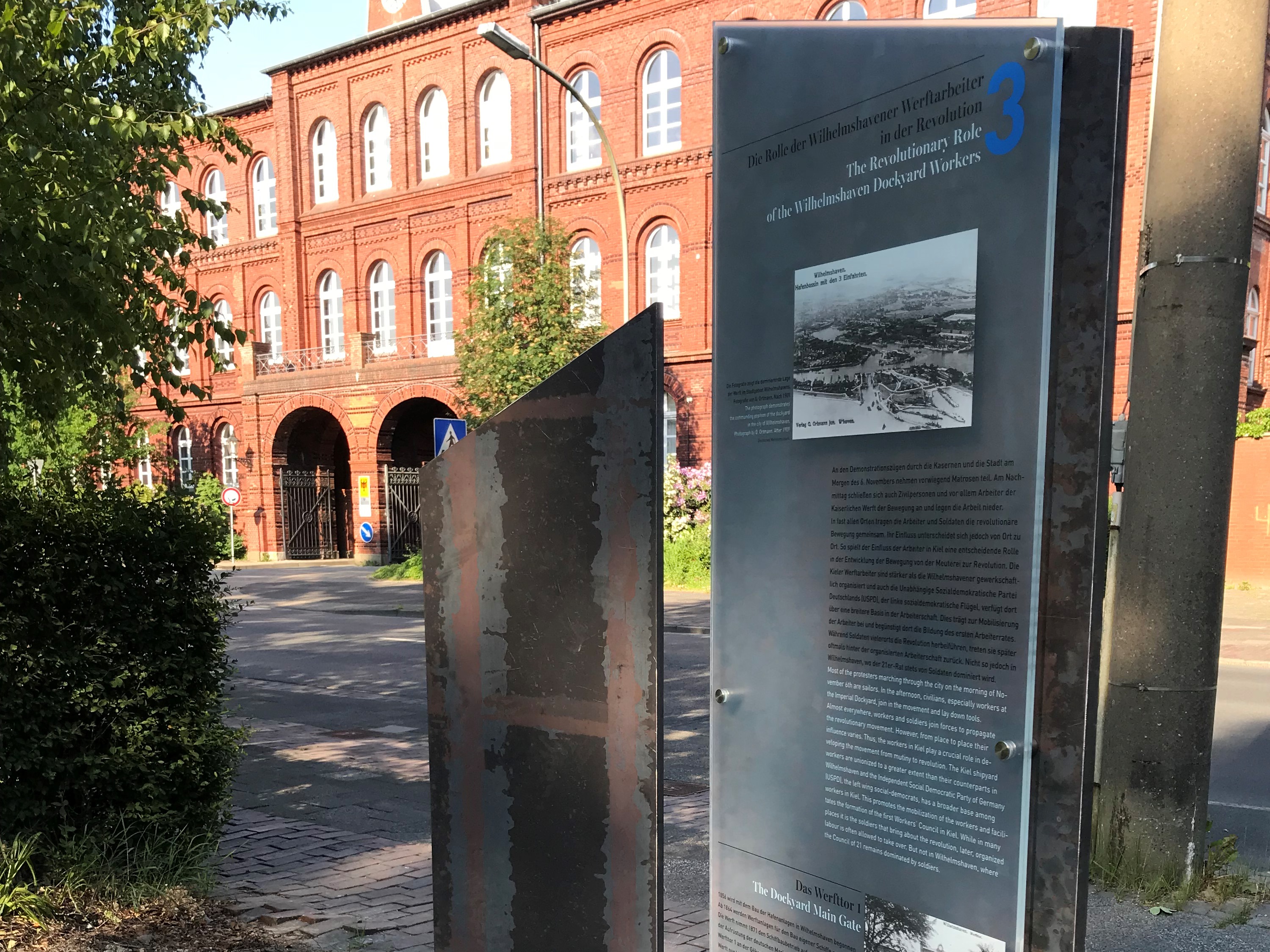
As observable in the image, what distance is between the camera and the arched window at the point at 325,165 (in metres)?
30.0

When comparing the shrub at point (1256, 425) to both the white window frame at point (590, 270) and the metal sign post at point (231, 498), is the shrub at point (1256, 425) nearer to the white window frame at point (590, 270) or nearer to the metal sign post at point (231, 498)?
the white window frame at point (590, 270)

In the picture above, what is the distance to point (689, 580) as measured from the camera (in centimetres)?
1875

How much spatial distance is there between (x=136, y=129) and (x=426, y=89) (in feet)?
80.9

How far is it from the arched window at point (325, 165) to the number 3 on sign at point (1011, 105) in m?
30.1

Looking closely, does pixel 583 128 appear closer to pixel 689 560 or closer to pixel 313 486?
pixel 689 560

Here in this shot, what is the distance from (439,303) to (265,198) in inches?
310

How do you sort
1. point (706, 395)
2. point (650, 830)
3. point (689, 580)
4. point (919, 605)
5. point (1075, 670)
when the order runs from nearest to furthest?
point (1075, 670) → point (919, 605) → point (650, 830) → point (689, 580) → point (706, 395)

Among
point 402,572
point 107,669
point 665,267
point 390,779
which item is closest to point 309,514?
point 402,572

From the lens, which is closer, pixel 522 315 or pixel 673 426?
pixel 522 315

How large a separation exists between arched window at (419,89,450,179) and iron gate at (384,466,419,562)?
25.7 ft

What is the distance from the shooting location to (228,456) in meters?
32.2

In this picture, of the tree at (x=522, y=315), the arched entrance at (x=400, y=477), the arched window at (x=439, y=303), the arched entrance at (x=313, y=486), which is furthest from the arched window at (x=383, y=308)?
the tree at (x=522, y=315)

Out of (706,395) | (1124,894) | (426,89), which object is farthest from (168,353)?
(426,89)

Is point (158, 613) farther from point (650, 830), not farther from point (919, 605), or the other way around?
point (919, 605)
